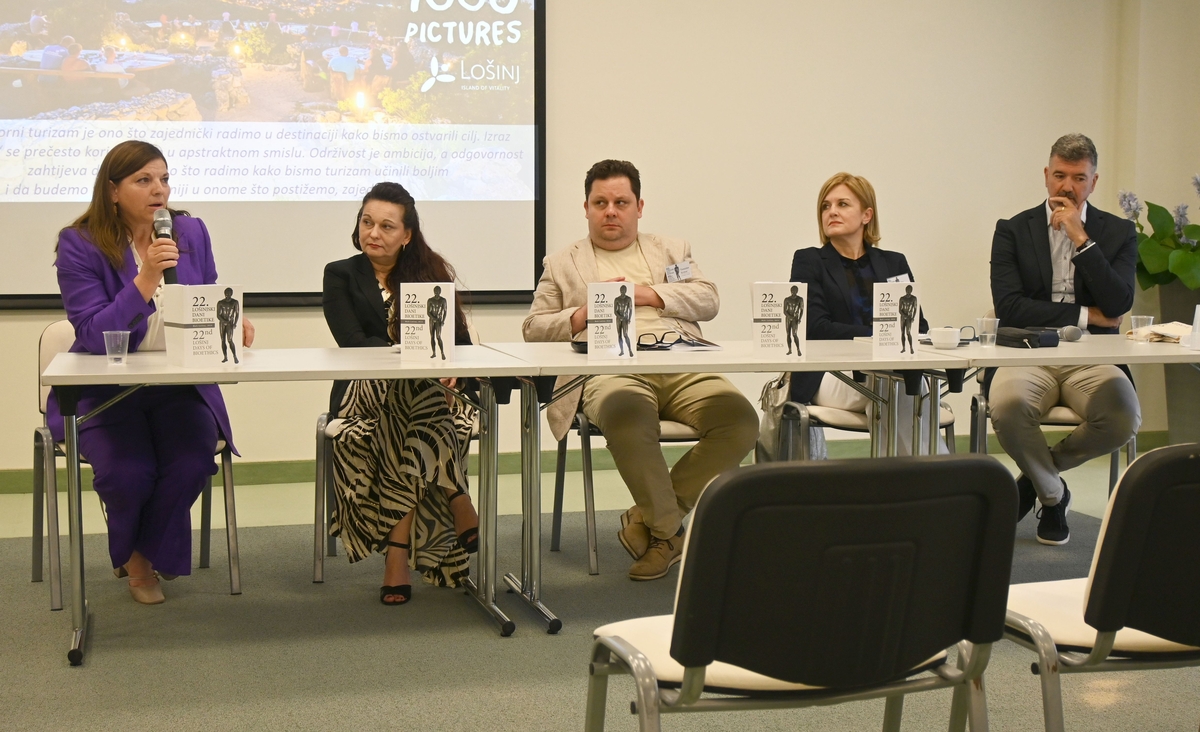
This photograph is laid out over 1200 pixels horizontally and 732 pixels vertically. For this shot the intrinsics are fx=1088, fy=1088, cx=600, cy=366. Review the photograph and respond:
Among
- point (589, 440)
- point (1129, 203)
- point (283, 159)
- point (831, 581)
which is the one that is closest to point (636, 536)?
point (589, 440)

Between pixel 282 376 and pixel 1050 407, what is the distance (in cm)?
248

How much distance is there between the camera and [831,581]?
1.21m

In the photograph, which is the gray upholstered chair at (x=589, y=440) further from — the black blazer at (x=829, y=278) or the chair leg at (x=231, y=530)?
the chair leg at (x=231, y=530)

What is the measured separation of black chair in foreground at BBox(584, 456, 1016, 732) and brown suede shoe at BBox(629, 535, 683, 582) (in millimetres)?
1869

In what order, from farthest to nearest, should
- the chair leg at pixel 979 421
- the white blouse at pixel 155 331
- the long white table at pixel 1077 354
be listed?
the chair leg at pixel 979 421 → the white blouse at pixel 155 331 → the long white table at pixel 1077 354

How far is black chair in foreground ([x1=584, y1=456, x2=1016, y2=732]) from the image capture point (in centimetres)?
117

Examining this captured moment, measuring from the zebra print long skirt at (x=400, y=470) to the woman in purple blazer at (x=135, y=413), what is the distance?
14.9 inches

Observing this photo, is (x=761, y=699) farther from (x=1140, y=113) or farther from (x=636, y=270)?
(x=1140, y=113)

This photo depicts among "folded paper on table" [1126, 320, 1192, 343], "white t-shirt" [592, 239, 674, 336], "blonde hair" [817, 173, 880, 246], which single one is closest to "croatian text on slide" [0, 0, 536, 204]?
"white t-shirt" [592, 239, 674, 336]

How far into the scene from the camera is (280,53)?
4.45 m

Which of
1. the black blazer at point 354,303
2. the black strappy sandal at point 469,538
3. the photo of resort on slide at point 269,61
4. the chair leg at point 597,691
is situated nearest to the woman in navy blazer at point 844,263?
the black blazer at point 354,303

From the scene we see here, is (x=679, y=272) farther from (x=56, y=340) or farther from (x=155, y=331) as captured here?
(x=56, y=340)

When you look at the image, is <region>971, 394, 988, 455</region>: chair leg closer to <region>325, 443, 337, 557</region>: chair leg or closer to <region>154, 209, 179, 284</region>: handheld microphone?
<region>325, 443, 337, 557</region>: chair leg

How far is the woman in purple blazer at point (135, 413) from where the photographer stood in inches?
111
